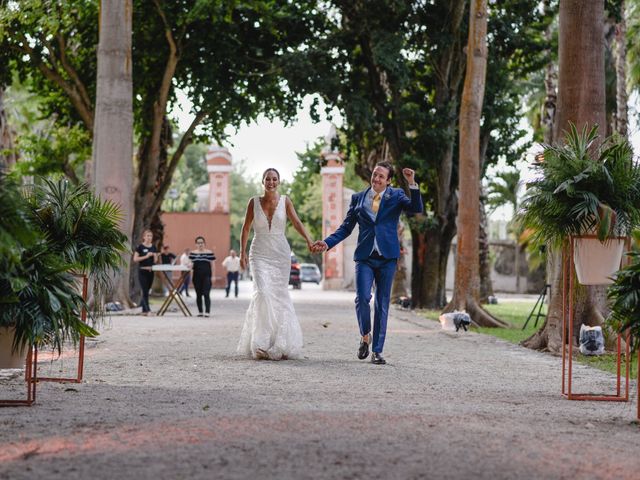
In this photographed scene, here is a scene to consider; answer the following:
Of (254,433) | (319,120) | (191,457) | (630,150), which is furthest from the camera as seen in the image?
(319,120)

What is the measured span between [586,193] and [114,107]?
626 inches

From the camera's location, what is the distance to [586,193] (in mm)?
8570

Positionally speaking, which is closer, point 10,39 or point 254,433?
point 254,433

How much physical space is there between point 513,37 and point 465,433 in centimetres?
2238

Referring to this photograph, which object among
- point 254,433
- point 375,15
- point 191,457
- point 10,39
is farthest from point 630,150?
point 10,39

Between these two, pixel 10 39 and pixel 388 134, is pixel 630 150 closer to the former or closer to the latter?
pixel 388 134

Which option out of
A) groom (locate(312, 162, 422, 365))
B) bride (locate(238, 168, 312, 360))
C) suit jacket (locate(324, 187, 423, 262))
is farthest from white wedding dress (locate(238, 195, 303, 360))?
suit jacket (locate(324, 187, 423, 262))

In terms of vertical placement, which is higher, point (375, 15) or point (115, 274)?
point (375, 15)

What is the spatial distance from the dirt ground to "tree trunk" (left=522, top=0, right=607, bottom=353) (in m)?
1.85

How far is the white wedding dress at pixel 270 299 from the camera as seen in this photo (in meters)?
11.9

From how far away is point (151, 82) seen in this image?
3020 centimetres

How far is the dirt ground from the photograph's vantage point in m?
5.26

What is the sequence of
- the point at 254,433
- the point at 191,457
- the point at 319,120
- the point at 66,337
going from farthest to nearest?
the point at 319,120, the point at 66,337, the point at 254,433, the point at 191,457

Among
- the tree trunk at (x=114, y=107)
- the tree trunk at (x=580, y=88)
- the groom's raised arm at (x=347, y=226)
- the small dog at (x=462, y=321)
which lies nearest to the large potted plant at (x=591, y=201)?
the groom's raised arm at (x=347, y=226)
